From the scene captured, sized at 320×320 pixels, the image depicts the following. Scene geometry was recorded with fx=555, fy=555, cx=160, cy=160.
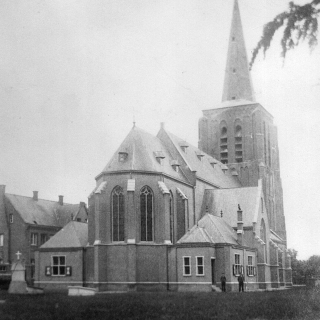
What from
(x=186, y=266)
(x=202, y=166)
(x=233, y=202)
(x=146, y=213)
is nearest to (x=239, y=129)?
(x=202, y=166)

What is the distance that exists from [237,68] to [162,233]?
1121 inches

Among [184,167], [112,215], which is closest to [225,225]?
[184,167]

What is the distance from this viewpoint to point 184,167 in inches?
1959

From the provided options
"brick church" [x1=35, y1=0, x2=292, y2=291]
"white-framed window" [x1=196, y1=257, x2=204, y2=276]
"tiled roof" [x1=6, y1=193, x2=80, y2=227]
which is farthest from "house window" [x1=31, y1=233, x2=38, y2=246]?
"white-framed window" [x1=196, y1=257, x2=204, y2=276]

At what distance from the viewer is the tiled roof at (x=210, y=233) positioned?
133ft

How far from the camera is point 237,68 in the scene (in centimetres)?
6412

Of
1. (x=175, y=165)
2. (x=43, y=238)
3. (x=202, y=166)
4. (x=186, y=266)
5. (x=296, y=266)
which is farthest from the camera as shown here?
(x=296, y=266)

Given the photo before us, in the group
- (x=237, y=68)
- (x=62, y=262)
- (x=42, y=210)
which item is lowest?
(x=62, y=262)

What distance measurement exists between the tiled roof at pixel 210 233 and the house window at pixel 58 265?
1019cm

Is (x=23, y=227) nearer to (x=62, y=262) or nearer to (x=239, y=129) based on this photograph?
(x=62, y=262)

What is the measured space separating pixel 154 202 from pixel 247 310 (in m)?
24.9

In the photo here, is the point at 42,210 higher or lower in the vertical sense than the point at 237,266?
higher

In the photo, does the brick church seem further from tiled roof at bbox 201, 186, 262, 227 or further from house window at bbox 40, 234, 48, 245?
house window at bbox 40, 234, 48, 245

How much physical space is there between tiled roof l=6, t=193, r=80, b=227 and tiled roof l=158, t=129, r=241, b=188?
42.8 feet
